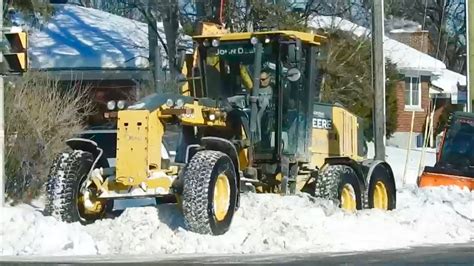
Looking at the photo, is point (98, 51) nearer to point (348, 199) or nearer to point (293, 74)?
point (348, 199)

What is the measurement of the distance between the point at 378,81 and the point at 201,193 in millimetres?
11767

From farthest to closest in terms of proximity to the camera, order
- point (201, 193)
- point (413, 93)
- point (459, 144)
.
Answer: point (413, 93) → point (459, 144) → point (201, 193)

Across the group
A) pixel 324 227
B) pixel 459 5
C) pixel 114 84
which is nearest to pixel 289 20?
pixel 114 84

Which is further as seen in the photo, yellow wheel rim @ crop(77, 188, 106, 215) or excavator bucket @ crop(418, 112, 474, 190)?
excavator bucket @ crop(418, 112, 474, 190)

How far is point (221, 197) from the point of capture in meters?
15.9

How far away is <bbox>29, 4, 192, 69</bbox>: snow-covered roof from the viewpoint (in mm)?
39562

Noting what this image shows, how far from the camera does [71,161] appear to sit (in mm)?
16219

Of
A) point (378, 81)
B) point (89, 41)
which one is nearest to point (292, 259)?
point (378, 81)

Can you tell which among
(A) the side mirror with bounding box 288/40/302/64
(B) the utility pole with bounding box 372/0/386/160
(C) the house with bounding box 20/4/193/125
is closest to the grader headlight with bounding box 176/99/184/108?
(A) the side mirror with bounding box 288/40/302/64

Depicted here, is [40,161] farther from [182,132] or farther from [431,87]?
[431,87]

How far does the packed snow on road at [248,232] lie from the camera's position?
15.5 m

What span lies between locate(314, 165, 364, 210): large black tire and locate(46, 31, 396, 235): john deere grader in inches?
0.7

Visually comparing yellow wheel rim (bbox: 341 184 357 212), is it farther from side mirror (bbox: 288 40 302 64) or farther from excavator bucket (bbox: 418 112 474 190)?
excavator bucket (bbox: 418 112 474 190)

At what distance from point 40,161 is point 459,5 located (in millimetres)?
48220
